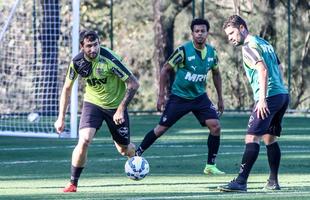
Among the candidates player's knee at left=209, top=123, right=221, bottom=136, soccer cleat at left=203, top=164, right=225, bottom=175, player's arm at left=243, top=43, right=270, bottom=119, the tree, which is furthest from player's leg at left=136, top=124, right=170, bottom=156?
the tree

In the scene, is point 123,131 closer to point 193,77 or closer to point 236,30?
point 236,30

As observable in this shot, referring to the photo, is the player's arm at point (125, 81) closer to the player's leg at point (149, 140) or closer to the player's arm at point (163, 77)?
the player's arm at point (163, 77)

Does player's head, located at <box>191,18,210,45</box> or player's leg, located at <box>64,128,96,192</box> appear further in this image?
player's head, located at <box>191,18,210,45</box>

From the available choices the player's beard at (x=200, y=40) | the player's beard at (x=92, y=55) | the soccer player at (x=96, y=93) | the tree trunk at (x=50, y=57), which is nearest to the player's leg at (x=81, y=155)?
the soccer player at (x=96, y=93)

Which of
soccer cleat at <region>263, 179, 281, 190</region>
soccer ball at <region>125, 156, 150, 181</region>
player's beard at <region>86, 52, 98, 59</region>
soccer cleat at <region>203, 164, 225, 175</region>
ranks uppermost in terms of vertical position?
player's beard at <region>86, 52, 98, 59</region>

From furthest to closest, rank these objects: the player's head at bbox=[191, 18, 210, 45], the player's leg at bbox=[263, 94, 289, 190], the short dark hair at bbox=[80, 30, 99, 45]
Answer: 1. the player's head at bbox=[191, 18, 210, 45]
2. the short dark hair at bbox=[80, 30, 99, 45]
3. the player's leg at bbox=[263, 94, 289, 190]

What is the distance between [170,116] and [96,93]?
7.97 ft

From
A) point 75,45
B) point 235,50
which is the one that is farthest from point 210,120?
point 235,50

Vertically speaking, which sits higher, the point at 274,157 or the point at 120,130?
the point at 120,130

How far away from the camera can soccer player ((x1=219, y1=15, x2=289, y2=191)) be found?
1297 centimetres

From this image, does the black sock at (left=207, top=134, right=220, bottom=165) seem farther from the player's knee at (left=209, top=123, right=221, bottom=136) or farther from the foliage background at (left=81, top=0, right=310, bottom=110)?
the foliage background at (left=81, top=0, right=310, bottom=110)

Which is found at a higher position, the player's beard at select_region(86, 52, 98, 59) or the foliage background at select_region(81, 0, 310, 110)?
the player's beard at select_region(86, 52, 98, 59)

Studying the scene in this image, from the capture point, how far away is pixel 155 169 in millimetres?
16188

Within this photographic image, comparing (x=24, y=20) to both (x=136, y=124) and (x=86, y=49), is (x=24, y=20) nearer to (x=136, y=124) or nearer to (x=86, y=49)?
(x=136, y=124)
